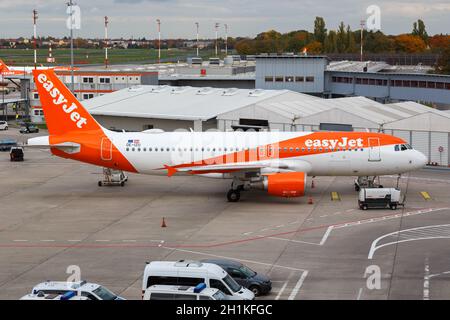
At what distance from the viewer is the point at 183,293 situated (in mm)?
28469

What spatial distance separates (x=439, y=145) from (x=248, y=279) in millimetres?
46878

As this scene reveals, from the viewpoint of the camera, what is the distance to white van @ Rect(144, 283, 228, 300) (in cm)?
2811

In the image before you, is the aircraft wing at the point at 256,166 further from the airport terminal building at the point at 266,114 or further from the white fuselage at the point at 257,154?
the airport terminal building at the point at 266,114

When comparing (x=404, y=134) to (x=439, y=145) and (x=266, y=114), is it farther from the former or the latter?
(x=266, y=114)

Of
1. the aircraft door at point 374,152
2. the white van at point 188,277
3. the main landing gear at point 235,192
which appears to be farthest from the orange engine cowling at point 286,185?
the white van at point 188,277

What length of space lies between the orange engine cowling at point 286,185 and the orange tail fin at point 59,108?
15348 mm

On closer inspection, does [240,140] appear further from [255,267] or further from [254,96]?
[254,96]

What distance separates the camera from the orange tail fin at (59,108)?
202 feet

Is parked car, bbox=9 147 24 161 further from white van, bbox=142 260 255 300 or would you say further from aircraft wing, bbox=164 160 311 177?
white van, bbox=142 260 255 300

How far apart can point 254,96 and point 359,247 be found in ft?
184

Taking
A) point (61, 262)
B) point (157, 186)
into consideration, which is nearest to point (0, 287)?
point (61, 262)

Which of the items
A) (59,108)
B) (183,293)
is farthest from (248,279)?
(59,108)

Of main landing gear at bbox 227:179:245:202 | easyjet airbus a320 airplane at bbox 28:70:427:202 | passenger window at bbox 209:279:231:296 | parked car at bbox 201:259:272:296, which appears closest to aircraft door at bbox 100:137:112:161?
easyjet airbus a320 airplane at bbox 28:70:427:202

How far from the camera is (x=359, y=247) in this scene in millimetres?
43562
